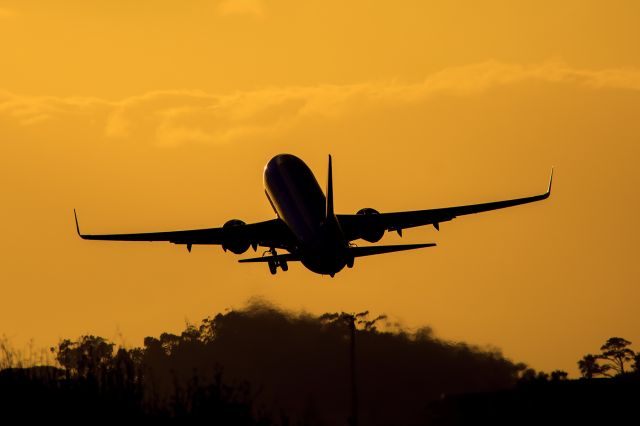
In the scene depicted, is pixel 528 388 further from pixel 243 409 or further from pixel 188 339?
pixel 188 339

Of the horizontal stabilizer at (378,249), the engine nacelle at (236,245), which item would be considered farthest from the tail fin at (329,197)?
the engine nacelle at (236,245)

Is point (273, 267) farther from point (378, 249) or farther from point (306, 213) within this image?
point (378, 249)

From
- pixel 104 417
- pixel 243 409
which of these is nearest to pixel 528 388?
pixel 243 409

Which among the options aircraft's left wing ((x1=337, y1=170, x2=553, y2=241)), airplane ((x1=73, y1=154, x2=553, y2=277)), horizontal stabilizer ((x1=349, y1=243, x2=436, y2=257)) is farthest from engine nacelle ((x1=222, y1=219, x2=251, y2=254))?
horizontal stabilizer ((x1=349, y1=243, x2=436, y2=257))

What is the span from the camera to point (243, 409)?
126ft

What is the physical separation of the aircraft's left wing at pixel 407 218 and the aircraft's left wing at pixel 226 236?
4044 mm

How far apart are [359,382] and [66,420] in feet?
114

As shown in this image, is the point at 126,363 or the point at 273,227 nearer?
the point at 126,363

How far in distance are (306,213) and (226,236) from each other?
18.2 feet

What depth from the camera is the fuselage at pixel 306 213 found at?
79500 millimetres

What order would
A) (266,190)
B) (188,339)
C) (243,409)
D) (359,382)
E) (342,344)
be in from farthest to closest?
(266,190), (188,339), (342,344), (359,382), (243,409)

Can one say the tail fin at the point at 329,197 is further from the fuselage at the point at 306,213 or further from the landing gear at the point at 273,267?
the landing gear at the point at 273,267

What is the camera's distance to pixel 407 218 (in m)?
88.8

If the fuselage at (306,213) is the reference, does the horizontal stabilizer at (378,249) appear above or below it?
below
